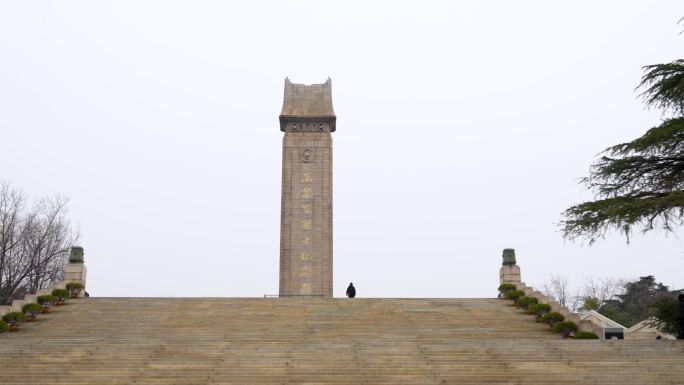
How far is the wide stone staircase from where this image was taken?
15.5m

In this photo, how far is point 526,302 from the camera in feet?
81.3

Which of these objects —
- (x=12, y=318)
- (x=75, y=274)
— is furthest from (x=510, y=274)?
(x=12, y=318)

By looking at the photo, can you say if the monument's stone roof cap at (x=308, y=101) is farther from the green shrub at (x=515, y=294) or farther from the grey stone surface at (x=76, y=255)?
the green shrub at (x=515, y=294)

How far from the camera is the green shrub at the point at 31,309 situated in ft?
77.2

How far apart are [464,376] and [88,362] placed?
26.2 feet

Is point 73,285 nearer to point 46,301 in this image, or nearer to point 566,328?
point 46,301

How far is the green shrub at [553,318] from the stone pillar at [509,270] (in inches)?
216

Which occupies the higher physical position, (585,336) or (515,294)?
(515,294)

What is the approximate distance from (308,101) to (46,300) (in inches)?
819

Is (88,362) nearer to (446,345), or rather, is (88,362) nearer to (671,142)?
(446,345)

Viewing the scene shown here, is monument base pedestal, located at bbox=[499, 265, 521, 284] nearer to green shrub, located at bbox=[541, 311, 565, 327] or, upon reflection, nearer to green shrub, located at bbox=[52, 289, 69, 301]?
green shrub, located at bbox=[541, 311, 565, 327]

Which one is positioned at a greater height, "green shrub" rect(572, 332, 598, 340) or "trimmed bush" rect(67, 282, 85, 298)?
"trimmed bush" rect(67, 282, 85, 298)

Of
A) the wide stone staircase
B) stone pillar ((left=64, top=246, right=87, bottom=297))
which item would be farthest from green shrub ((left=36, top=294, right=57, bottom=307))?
stone pillar ((left=64, top=246, right=87, bottom=297))

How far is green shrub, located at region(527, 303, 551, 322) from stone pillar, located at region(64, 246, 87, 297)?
52.3ft
